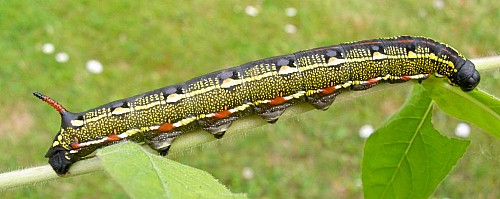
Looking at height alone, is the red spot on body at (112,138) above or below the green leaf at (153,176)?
below

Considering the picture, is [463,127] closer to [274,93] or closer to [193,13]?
[193,13]

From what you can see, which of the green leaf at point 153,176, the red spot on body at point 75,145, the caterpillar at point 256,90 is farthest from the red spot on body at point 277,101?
the green leaf at point 153,176

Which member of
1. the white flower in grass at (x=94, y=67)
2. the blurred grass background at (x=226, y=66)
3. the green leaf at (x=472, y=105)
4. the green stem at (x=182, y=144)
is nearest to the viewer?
the green stem at (x=182, y=144)

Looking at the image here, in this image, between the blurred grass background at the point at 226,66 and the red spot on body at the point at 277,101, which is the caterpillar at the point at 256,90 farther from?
the blurred grass background at the point at 226,66

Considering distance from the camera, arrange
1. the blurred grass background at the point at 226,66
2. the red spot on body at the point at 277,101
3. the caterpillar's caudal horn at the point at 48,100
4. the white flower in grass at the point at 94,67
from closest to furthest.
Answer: the caterpillar's caudal horn at the point at 48,100
the red spot on body at the point at 277,101
the blurred grass background at the point at 226,66
the white flower in grass at the point at 94,67

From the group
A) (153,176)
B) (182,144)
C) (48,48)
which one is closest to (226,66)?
(48,48)

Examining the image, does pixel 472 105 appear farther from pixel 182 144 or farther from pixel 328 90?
pixel 182 144

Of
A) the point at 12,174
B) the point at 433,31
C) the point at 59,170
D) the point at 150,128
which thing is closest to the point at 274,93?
the point at 150,128
